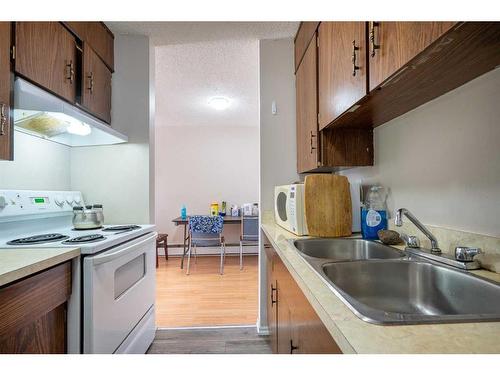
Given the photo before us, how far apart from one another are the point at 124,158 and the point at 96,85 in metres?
0.53

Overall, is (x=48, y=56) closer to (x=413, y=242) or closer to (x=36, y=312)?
(x=36, y=312)

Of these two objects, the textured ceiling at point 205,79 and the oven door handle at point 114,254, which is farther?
the textured ceiling at point 205,79

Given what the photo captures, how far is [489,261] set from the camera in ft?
2.79

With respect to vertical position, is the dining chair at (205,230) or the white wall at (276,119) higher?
the white wall at (276,119)

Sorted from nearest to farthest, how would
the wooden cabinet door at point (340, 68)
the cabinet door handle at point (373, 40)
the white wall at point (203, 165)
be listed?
1. the cabinet door handle at point (373, 40)
2. the wooden cabinet door at point (340, 68)
3. the white wall at point (203, 165)

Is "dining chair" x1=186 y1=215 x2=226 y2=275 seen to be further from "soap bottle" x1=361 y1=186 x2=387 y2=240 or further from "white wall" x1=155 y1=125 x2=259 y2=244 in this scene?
"soap bottle" x1=361 y1=186 x2=387 y2=240

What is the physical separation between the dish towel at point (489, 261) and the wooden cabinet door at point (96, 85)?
2094 mm

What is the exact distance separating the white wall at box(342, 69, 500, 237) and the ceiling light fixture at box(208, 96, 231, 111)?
2.43 meters

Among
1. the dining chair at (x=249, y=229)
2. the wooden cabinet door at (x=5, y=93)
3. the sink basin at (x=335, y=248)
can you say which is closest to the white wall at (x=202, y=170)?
the dining chair at (x=249, y=229)

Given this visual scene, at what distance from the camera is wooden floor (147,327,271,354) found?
6.05ft

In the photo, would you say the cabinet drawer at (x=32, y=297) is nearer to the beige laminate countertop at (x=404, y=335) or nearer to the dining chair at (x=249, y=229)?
the beige laminate countertop at (x=404, y=335)

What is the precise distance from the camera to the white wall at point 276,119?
2.18 meters

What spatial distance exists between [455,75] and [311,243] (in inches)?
37.4

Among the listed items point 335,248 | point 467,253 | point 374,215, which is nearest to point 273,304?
point 335,248
